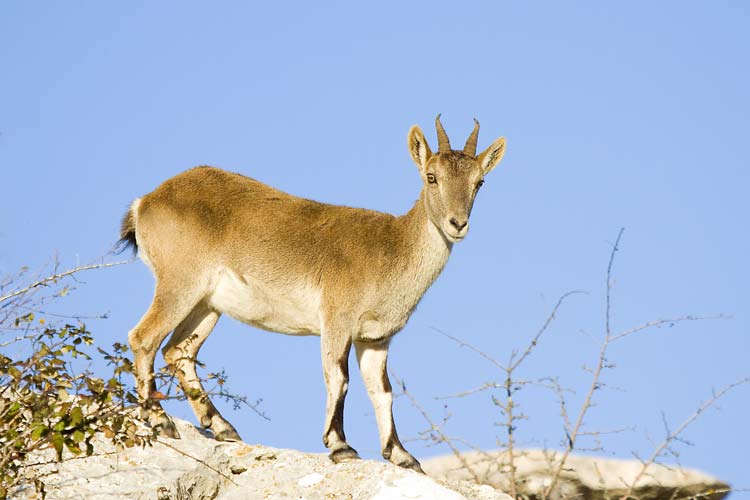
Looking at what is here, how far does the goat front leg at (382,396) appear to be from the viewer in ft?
32.1

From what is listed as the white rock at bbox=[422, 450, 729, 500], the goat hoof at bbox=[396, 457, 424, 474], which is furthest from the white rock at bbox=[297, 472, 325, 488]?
the white rock at bbox=[422, 450, 729, 500]

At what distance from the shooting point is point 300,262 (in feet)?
34.1

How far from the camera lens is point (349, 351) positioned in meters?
9.81

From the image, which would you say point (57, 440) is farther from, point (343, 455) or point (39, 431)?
point (343, 455)

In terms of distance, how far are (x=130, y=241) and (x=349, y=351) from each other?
111 inches

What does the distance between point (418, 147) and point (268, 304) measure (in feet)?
7.17

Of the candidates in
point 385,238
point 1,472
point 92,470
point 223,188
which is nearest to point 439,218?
point 385,238

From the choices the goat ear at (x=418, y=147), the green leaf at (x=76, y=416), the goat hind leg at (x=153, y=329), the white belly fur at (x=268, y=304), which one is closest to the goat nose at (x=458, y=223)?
the goat ear at (x=418, y=147)

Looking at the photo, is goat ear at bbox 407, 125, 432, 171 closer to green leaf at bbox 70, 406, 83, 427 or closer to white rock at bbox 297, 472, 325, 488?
white rock at bbox 297, 472, 325, 488

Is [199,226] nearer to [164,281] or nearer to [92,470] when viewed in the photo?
[164,281]

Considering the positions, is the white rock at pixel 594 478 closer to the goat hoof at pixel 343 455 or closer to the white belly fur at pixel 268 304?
the goat hoof at pixel 343 455

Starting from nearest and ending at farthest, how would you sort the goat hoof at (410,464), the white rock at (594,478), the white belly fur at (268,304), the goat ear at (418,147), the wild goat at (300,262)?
1. the goat hoof at (410,464)
2. the wild goat at (300,262)
3. the white belly fur at (268,304)
4. the goat ear at (418,147)
5. the white rock at (594,478)

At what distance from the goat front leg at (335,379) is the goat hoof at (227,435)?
1.16 m

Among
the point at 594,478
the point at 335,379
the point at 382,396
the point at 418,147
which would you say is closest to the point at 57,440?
the point at 335,379
